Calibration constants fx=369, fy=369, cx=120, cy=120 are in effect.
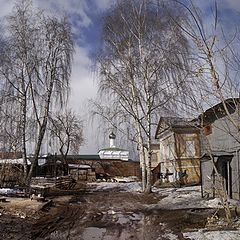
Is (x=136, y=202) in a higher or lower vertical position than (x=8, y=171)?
lower

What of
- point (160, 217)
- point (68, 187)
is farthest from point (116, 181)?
point (160, 217)

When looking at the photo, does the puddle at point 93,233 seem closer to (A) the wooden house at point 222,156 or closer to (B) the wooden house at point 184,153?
(A) the wooden house at point 222,156

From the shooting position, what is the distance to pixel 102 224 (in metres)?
13.1

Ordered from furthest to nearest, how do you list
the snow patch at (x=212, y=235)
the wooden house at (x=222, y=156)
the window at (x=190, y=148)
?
the window at (x=190, y=148) → the wooden house at (x=222, y=156) → the snow patch at (x=212, y=235)

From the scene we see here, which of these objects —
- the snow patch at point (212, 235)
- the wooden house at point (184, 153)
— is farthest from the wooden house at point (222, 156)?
the wooden house at point (184, 153)

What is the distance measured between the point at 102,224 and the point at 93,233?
1.71 metres

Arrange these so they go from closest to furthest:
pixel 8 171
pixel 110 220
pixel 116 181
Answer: pixel 110 220 → pixel 8 171 → pixel 116 181

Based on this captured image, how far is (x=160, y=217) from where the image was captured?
47.5 ft

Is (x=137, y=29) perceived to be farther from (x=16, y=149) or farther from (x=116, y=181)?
(x=116, y=181)

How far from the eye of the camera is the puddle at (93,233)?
10.8 m

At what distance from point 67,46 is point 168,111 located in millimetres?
7642

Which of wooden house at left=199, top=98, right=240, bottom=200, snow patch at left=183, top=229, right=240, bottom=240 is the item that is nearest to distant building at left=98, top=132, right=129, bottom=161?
wooden house at left=199, top=98, right=240, bottom=200

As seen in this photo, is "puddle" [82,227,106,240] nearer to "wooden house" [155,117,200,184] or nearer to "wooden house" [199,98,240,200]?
"wooden house" [199,98,240,200]

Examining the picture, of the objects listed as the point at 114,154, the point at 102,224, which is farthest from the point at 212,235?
the point at 114,154
